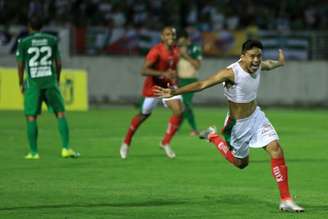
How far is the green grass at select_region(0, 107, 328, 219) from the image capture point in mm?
11609

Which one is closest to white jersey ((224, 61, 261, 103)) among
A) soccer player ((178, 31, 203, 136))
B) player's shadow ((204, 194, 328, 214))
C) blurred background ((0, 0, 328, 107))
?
→ player's shadow ((204, 194, 328, 214))

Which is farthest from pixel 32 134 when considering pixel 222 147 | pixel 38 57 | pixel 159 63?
pixel 222 147

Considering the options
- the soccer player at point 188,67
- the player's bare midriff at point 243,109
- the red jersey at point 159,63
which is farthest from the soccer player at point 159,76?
the player's bare midriff at point 243,109

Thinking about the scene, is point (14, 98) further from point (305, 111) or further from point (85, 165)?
point (85, 165)

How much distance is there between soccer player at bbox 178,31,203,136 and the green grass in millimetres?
544

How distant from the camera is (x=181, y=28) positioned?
38281mm

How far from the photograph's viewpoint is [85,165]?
659 inches

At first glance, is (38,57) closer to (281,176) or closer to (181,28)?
(281,176)

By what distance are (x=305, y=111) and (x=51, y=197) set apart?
24140 mm

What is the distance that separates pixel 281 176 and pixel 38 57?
7125mm

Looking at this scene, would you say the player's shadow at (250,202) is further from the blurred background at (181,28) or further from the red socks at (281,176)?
the blurred background at (181,28)

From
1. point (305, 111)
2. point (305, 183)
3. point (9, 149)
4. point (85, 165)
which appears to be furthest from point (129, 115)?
point (305, 183)

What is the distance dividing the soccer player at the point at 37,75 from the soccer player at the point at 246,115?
5.77 m

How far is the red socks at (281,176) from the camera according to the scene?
38.4ft
